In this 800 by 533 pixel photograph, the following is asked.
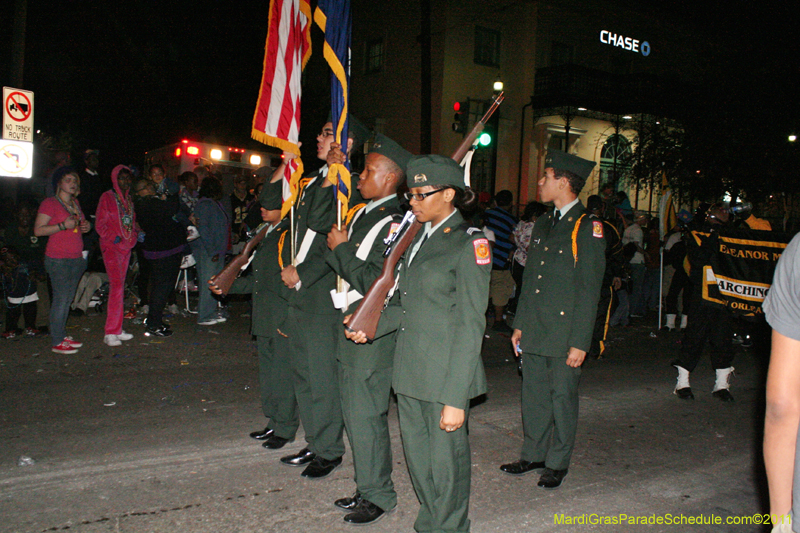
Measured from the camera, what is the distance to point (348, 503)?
371 centimetres

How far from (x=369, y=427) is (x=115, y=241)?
215 inches

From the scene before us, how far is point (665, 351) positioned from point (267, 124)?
7.34 metres

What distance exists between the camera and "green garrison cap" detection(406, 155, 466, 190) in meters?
3.10

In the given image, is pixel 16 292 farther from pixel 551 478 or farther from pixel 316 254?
pixel 551 478

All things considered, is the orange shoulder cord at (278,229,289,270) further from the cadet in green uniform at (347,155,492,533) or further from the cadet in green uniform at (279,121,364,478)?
the cadet in green uniform at (347,155,492,533)

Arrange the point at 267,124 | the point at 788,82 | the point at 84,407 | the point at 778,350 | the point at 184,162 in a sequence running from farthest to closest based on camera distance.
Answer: the point at 788,82, the point at 184,162, the point at 84,407, the point at 267,124, the point at 778,350

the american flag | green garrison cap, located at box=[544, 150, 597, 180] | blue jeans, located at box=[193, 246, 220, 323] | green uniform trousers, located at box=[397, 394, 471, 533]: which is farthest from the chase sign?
green uniform trousers, located at box=[397, 394, 471, 533]

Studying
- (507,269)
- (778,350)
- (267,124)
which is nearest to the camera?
(778,350)

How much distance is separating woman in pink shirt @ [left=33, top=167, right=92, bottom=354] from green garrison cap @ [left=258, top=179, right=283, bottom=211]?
3720mm

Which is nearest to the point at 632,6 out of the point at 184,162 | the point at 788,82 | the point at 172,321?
the point at 788,82

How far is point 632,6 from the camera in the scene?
2539cm

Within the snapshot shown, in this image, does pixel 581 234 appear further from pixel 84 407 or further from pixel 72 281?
pixel 72 281

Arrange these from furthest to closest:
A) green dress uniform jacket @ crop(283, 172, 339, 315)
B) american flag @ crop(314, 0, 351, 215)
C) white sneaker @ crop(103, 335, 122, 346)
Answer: white sneaker @ crop(103, 335, 122, 346) → green dress uniform jacket @ crop(283, 172, 339, 315) → american flag @ crop(314, 0, 351, 215)

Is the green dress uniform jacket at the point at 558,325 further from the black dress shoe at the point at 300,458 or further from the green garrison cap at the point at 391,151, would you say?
the black dress shoe at the point at 300,458
